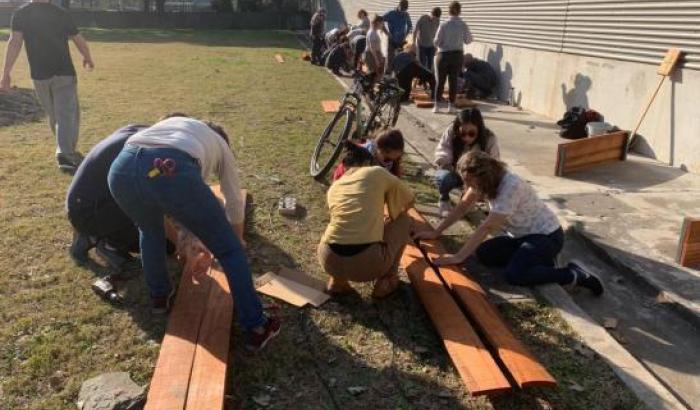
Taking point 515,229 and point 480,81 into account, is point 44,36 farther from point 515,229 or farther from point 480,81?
point 480,81

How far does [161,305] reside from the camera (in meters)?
3.59

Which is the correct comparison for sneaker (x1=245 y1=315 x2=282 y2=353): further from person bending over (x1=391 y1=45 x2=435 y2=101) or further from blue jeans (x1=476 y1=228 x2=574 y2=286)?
person bending over (x1=391 y1=45 x2=435 y2=101)

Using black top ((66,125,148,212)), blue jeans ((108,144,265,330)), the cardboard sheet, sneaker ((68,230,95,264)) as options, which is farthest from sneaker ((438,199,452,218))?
sneaker ((68,230,95,264))

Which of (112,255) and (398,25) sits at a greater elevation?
(398,25)

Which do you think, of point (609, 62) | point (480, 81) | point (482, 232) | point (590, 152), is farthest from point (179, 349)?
point (480, 81)

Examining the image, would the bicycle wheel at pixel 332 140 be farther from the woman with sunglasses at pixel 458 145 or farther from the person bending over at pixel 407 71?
the person bending over at pixel 407 71

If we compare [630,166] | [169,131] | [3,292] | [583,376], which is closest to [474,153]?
[583,376]

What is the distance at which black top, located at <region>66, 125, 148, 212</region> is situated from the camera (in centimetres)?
386

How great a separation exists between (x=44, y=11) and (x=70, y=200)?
3.23 meters

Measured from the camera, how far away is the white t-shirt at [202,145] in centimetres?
292

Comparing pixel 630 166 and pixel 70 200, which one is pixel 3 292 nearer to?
pixel 70 200

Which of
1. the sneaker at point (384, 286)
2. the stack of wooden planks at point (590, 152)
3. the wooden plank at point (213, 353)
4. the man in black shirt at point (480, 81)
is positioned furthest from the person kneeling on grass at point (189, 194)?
the man in black shirt at point (480, 81)

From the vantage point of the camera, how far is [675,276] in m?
4.09

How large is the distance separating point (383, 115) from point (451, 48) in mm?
3557
